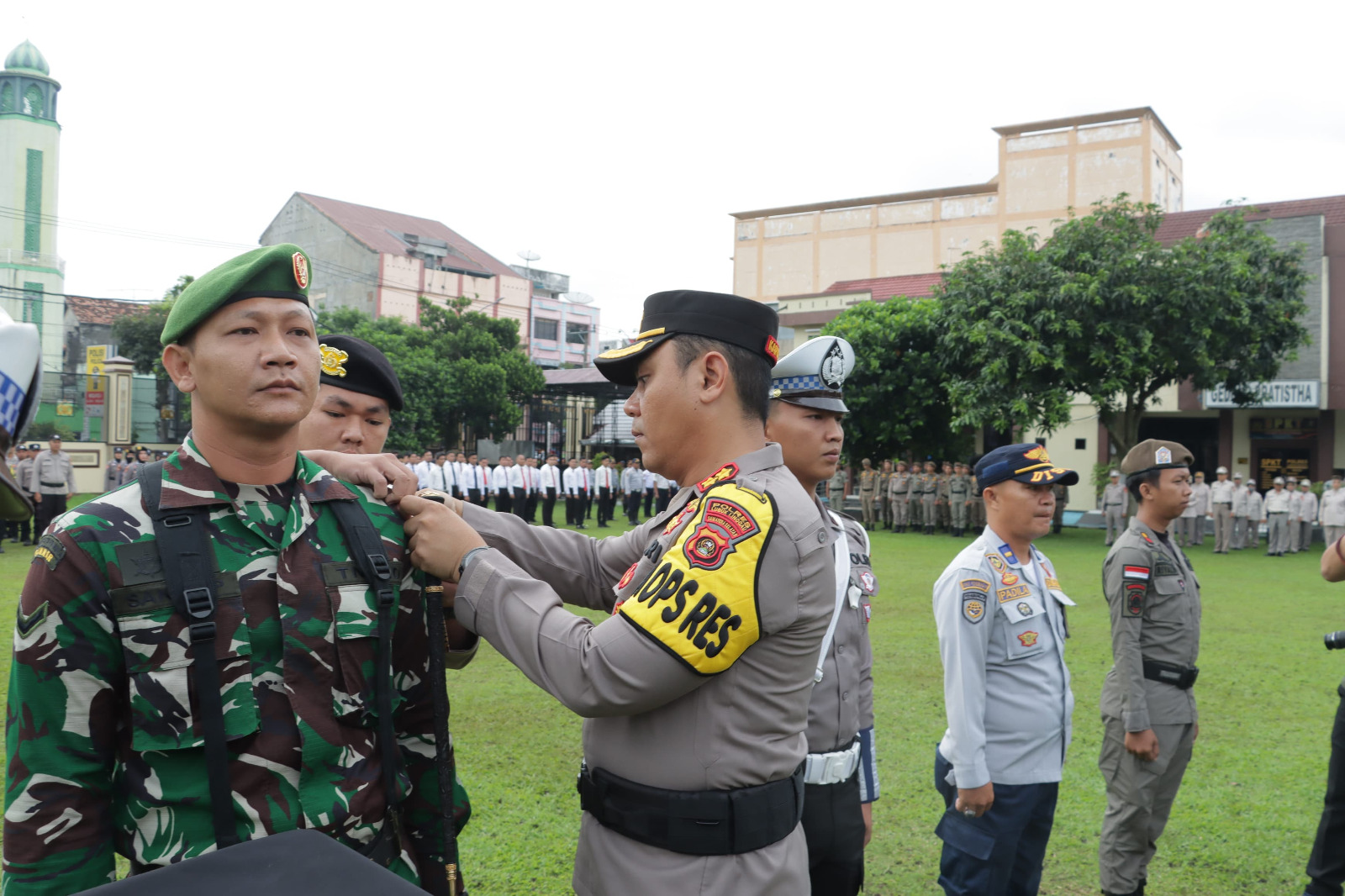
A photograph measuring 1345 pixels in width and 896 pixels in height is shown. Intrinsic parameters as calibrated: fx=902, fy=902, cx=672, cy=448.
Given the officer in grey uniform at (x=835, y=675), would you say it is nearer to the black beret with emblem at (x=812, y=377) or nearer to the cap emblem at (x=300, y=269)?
the black beret with emblem at (x=812, y=377)

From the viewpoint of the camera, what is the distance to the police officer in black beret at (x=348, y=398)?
2.69 m

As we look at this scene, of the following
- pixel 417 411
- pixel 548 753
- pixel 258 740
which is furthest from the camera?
pixel 417 411

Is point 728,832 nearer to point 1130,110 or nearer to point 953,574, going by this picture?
point 953,574

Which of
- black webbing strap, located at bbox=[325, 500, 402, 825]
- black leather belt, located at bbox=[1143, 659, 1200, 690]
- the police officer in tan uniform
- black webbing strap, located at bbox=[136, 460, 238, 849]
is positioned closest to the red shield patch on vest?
black webbing strap, located at bbox=[325, 500, 402, 825]

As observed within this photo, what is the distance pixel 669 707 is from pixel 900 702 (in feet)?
17.1

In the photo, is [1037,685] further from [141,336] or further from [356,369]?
[141,336]

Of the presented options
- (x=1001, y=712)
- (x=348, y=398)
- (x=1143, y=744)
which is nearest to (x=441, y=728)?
(x=348, y=398)

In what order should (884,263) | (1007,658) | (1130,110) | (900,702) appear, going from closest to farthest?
1. (1007,658)
2. (900,702)
3. (1130,110)
4. (884,263)

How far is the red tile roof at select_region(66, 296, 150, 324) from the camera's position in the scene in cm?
4234

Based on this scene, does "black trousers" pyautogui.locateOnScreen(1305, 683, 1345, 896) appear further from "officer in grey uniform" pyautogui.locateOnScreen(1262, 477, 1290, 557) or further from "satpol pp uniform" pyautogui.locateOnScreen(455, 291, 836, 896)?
"officer in grey uniform" pyautogui.locateOnScreen(1262, 477, 1290, 557)

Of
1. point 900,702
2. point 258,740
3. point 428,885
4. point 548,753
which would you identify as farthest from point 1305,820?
point 258,740

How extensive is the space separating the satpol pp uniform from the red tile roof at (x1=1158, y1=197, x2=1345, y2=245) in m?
27.3

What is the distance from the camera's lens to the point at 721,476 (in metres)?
2.01

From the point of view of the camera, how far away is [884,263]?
4725cm
